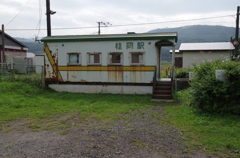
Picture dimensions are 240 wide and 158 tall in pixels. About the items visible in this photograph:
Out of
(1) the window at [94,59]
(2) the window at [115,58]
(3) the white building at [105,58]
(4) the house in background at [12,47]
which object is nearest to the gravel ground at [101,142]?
(3) the white building at [105,58]

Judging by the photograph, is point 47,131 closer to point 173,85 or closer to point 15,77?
point 173,85

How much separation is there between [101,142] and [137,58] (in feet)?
24.7

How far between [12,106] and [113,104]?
12.7ft

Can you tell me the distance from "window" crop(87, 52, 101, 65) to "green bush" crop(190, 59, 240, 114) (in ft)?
19.8

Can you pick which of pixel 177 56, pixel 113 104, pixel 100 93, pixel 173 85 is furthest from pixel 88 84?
pixel 177 56

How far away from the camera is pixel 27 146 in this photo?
462 cm

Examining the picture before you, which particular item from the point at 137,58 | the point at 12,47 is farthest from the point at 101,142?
the point at 12,47

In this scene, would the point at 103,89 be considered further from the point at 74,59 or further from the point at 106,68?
the point at 74,59

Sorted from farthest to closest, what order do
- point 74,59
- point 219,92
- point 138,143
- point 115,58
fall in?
point 74,59
point 115,58
point 219,92
point 138,143

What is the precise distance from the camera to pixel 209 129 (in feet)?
18.3

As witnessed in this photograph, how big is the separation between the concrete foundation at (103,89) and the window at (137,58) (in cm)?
128

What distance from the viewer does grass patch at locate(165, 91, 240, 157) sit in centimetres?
448

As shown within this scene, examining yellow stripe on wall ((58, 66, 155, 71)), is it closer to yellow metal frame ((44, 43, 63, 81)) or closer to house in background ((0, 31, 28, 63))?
yellow metal frame ((44, 43, 63, 81))

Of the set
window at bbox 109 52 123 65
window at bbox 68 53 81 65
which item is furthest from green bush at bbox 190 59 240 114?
window at bbox 68 53 81 65
